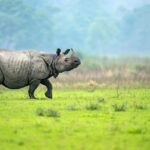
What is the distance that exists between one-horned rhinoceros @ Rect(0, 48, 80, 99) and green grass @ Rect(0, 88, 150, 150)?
2.95 metres

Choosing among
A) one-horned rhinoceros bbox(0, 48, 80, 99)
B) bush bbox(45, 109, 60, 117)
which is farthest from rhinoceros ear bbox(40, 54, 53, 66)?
bush bbox(45, 109, 60, 117)

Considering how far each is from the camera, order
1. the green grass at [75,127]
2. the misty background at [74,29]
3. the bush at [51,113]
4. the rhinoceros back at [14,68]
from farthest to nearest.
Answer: the misty background at [74,29], the rhinoceros back at [14,68], the bush at [51,113], the green grass at [75,127]

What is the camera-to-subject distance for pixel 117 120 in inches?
597

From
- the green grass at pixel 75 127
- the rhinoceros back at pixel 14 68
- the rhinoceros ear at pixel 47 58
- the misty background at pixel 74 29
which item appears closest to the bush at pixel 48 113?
the green grass at pixel 75 127

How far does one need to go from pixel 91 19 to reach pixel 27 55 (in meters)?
144

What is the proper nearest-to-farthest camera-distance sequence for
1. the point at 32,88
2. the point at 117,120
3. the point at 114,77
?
the point at 117,120 → the point at 32,88 → the point at 114,77

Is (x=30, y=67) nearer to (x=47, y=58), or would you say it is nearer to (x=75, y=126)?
(x=47, y=58)

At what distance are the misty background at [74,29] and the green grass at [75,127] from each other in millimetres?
84650

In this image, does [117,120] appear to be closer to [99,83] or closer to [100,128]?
[100,128]

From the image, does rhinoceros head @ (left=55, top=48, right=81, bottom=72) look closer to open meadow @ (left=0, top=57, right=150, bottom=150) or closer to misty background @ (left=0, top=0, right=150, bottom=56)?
open meadow @ (left=0, top=57, right=150, bottom=150)

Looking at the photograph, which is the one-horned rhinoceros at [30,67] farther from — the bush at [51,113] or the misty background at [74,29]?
the misty background at [74,29]

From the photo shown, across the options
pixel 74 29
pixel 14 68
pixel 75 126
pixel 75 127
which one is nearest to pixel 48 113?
pixel 75 126

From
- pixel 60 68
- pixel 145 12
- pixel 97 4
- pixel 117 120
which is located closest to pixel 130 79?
pixel 60 68

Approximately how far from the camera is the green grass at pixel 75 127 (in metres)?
11.6
